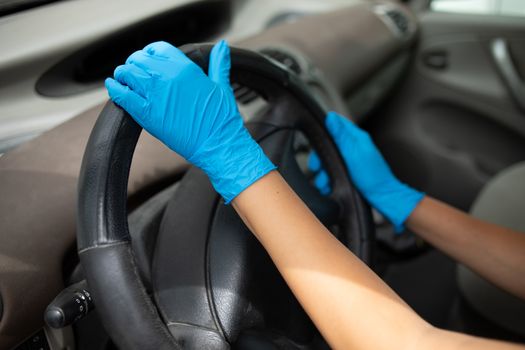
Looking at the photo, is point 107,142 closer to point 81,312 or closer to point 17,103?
point 81,312

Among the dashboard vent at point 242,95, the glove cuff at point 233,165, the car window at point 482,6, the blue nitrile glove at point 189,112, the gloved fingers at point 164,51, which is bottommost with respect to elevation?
the car window at point 482,6

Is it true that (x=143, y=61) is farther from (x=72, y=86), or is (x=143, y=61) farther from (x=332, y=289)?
(x=72, y=86)

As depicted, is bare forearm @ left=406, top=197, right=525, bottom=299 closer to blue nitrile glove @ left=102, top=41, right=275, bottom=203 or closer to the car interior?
the car interior

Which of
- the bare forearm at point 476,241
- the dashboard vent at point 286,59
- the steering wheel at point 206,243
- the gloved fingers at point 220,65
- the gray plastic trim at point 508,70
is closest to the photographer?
the steering wheel at point 206,243

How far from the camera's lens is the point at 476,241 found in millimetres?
1052

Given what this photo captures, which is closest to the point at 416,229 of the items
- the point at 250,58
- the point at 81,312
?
the point at 250,58

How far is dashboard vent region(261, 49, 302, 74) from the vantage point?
1317 millimetres

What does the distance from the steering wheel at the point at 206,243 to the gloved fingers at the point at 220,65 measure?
14 mm

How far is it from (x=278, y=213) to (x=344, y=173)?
1.35ft

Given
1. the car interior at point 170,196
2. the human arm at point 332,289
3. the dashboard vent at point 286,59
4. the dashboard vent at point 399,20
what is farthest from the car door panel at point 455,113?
the human arm at point 332,289

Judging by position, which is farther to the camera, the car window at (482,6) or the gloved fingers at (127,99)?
the car window at (482,6)

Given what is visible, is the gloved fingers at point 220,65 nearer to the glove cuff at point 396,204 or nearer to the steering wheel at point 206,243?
the steering wheel at point 206,243

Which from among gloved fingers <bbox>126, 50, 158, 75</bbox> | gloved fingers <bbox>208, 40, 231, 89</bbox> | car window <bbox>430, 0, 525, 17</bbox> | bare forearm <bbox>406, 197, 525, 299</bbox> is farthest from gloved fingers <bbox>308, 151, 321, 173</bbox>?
car window <bbox>430, 0, 525, 17</bbox>

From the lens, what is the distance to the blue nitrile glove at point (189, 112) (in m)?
0.67
